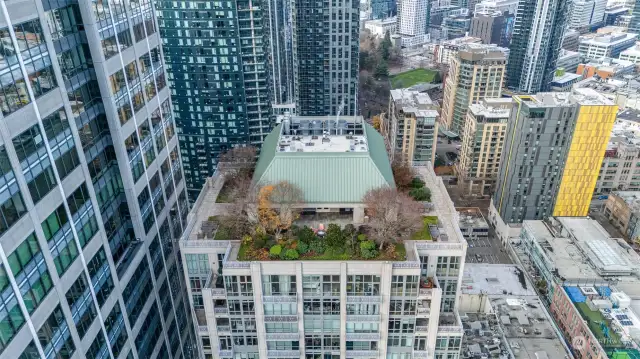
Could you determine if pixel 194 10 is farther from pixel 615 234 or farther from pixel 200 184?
pixel 615 234

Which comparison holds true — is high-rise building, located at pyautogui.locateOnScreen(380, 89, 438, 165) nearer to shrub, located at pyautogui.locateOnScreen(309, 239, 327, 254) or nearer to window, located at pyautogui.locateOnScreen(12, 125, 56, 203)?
shrub, located at pyautogui.locateOnScreen(309, 239, 327, 254)

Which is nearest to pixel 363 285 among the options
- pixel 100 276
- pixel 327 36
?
pixel 100 276

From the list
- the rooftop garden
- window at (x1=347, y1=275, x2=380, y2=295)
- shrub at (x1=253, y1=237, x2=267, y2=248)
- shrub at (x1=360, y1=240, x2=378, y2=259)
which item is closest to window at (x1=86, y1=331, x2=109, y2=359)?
the rooftop garden

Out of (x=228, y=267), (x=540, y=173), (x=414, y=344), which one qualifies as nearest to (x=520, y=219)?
(x=540, y=173)

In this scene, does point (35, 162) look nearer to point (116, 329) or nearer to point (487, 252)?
point (116, 329)

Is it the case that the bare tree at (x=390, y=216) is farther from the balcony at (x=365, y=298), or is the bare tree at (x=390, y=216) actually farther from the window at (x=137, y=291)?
the window at (x=137, y=291)
